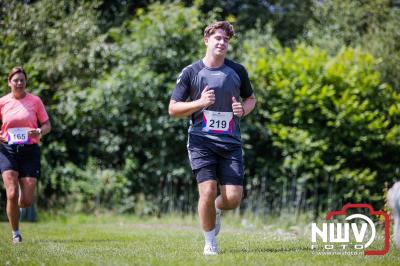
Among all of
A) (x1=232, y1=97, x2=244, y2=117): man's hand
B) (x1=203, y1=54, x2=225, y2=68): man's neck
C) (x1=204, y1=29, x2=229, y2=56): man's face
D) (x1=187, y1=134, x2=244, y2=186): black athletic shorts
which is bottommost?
(x1=187, y1=134, x2=244, y2=186): black athletic shorts

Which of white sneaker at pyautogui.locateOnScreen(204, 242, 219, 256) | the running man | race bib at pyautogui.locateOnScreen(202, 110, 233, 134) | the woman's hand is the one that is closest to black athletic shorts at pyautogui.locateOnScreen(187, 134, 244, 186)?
the running man

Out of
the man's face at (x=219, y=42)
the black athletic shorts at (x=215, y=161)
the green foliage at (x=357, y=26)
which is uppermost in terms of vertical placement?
the green foliage at (x=357, y=26)

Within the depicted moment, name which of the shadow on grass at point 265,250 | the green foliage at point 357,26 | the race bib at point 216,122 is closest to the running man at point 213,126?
the race bib at point 216,122

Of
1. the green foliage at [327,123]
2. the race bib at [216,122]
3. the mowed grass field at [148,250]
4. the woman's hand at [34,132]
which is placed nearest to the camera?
the mowed grass field at [148,250]

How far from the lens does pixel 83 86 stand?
1276 centimetres

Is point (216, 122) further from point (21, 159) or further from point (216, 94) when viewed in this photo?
point (21, 159)

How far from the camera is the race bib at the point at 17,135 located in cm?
737

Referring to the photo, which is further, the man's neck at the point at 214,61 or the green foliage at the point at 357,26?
the green foliage at the point at 357,26

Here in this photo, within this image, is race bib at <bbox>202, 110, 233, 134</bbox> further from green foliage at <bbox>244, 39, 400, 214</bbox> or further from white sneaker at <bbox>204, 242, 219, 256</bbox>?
green foliage at <bbox>244, 39, 400, 214</bbox>

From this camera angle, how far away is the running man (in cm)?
567

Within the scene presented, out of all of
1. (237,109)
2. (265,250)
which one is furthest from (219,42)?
(265,250)

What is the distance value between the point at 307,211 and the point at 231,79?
22.5 feet

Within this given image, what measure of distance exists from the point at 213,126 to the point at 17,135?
282cm

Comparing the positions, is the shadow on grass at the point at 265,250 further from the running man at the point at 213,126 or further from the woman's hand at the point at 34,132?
the woman's hand at the point at 34,132
